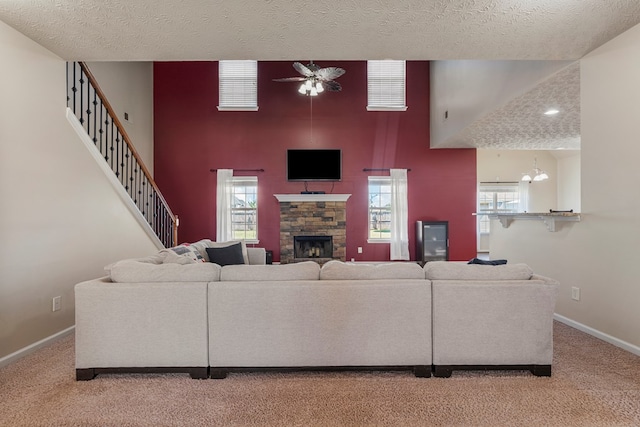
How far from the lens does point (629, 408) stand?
6.35 feet

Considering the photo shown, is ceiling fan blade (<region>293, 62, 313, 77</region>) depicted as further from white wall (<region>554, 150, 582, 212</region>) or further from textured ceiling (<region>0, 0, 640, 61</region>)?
white wall (<region>554, 150, 582, 212</region>)

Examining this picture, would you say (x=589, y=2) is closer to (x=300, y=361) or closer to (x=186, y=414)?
(x=300, y=361)

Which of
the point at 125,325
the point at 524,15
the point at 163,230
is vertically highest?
the point at 524,15

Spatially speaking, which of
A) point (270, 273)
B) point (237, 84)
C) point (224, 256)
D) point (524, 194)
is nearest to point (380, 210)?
point (237, 84)

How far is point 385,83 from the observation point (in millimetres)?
7188

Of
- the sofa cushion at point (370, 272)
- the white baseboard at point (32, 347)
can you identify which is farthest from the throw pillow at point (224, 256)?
the sofa cushion at point (370, 272)

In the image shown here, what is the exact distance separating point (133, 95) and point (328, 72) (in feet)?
13.0

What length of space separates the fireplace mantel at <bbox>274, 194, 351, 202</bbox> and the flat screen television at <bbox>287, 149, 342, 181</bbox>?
391 mm

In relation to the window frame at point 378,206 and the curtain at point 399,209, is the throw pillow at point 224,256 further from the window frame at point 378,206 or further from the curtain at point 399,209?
the curtain at point 399,209

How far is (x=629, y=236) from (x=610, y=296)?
0.56m

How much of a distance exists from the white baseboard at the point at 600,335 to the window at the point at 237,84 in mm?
6250

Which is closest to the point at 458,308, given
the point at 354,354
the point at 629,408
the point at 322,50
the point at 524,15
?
the point at 354,354

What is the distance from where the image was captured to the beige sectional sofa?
7.42 feet

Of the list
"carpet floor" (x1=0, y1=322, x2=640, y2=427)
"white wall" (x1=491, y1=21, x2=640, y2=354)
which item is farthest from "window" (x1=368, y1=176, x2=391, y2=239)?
"carpet floor" (x1=0, y1=322, x2=640, y2=427)
